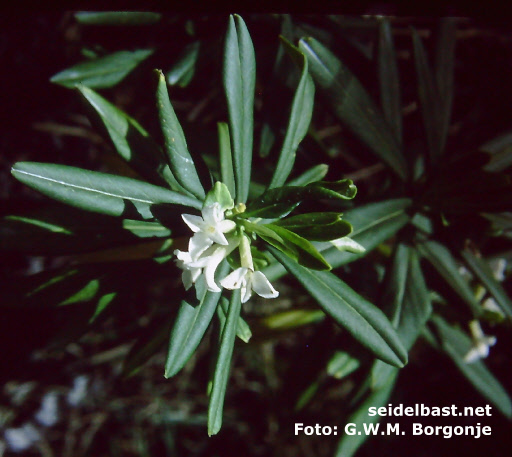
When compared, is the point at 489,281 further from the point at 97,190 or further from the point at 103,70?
the point at 103,70

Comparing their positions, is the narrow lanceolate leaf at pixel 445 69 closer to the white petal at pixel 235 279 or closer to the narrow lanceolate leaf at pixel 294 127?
the narrow lanceolate leaf at pixel 294 127

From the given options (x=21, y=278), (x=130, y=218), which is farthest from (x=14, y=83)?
(x=130, y=218)

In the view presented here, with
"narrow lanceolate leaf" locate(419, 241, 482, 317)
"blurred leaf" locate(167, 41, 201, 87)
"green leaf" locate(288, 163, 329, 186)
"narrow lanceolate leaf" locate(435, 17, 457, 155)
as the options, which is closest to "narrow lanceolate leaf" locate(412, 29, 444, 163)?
"narrow lanceolate leaf" locate(435, 17, 457, 155)

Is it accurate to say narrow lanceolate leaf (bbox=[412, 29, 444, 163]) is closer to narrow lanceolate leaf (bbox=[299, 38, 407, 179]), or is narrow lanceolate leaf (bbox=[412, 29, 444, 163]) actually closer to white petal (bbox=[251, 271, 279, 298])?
narrow lanceolate leaf (bbox=[299, 38, 407, 179])

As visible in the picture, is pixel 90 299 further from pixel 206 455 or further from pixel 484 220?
pixel 206 455

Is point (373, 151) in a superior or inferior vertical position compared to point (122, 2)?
inferior

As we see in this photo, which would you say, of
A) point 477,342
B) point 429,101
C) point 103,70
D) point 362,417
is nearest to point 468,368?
point 477,342

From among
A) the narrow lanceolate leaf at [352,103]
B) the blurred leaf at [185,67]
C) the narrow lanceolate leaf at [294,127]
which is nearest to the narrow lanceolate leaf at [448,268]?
the narrow lanceolate leaf at [352,103]
